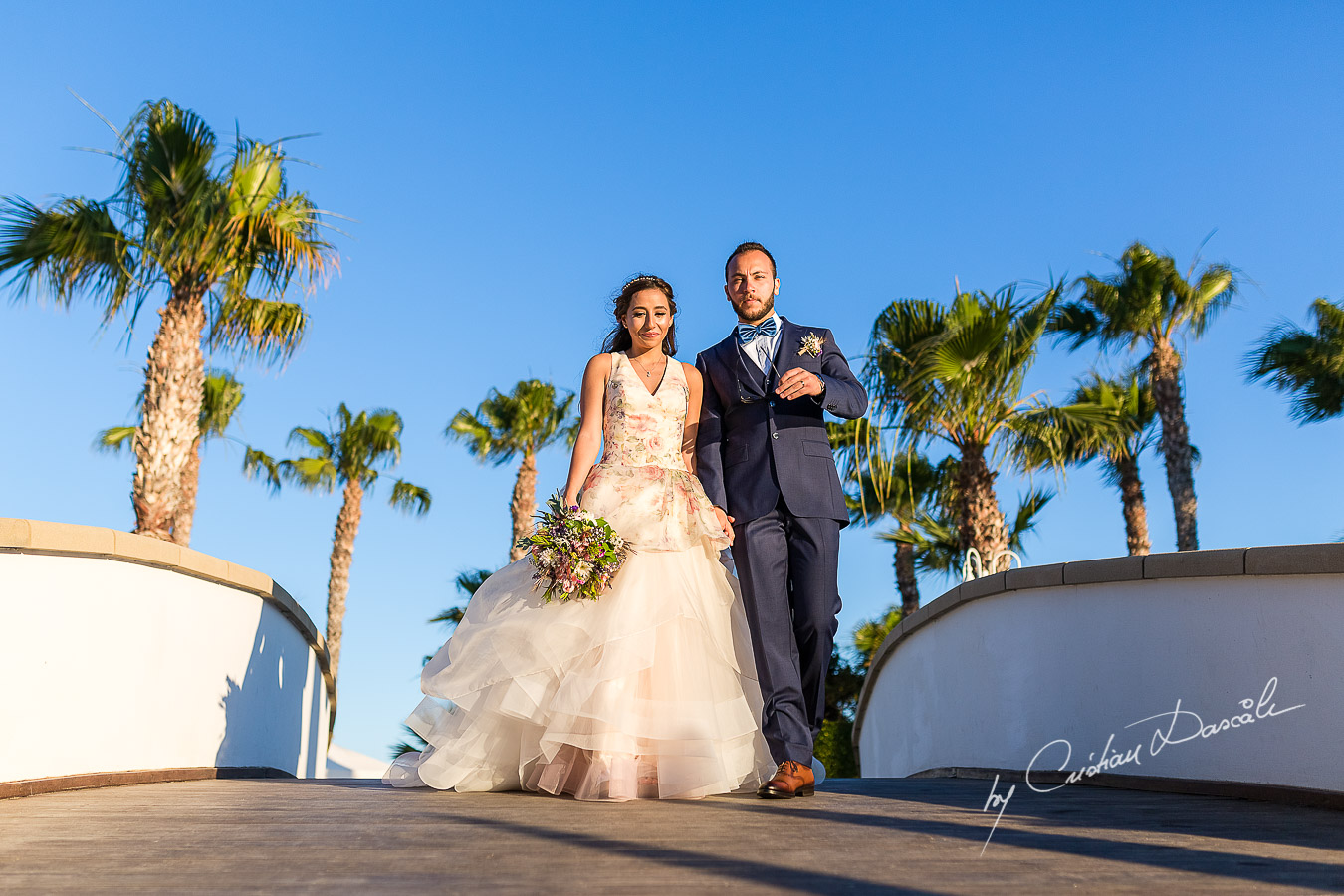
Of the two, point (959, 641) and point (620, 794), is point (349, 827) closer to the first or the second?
point (620, 794)

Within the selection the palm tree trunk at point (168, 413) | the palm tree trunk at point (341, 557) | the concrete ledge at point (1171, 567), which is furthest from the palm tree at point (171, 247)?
the palm tree trunk at point (341, 557)

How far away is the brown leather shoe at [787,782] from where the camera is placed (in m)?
3.94

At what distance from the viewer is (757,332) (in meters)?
4.57

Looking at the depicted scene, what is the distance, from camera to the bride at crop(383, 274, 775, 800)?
161 inches

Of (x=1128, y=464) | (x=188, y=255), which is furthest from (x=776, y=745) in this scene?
(x=1128, y=464)

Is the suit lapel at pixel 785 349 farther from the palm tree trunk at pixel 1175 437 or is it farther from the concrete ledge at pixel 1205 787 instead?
the palm tree trunk at pixel 1175 437

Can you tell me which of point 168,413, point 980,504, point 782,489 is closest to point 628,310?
point 782,489

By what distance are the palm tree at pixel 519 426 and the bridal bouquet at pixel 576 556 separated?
19.1 metres

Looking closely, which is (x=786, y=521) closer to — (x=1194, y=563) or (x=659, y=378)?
(x=659, y=378)

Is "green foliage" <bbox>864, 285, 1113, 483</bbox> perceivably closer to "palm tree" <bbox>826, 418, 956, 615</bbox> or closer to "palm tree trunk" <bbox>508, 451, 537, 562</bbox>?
"palm tree" <bbox>826, 418, 956, 615</bbox>

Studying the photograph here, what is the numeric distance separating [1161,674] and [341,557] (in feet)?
72.1

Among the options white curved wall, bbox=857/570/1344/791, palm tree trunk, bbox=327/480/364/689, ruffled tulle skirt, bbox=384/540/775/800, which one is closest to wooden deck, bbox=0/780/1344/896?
ruffled tulle skirt, bbox=384/540/775/800

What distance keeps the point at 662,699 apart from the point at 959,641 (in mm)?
3732

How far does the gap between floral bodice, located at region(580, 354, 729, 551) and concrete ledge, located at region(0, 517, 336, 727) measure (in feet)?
7.62
